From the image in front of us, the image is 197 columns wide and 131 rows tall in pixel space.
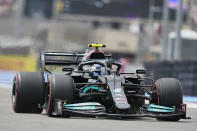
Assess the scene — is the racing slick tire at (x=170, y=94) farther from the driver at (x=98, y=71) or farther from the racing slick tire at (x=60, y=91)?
the racing slick tire at (x=60, y=91)

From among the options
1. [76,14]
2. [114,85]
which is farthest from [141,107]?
[76,14]

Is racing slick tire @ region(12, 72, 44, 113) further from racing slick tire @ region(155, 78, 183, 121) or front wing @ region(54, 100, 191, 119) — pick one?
racing slick tire @ region(155, 78, 183, 121)

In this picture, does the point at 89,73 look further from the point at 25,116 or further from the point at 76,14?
the point at 76,14

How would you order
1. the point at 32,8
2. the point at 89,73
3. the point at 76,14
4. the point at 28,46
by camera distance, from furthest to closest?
the point at 32,8 → the point at 76,14 → the point at 28,46 → the point at 89,73

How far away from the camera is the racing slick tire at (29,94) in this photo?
43.9 ft

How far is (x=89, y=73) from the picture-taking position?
553 inches

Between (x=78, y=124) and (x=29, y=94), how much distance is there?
7.41ft

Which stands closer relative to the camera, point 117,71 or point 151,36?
point 117,71

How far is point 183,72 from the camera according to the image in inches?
1053

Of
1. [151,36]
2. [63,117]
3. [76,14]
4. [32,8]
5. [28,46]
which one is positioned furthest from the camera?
[151,36]

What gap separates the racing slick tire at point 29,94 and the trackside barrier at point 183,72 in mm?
12859

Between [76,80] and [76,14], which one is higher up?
[76,14]

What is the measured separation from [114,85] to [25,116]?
1.74 metres

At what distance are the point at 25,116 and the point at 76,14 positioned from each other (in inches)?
2155
